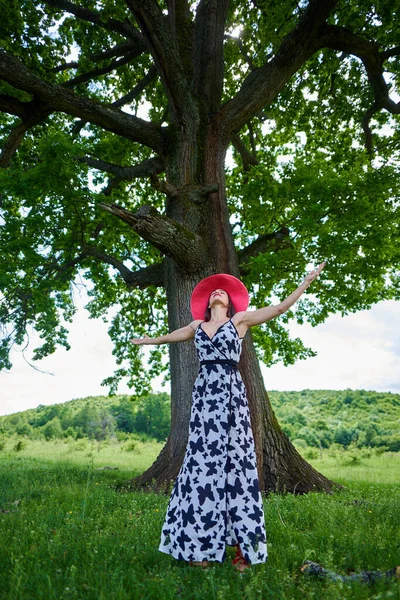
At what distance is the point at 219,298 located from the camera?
17.1ft

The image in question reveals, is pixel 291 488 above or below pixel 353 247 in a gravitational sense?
below

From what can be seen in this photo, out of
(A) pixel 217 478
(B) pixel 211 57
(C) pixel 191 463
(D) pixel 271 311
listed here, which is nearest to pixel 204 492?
(A) pixel 217 478

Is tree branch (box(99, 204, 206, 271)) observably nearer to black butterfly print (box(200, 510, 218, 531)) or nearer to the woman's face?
the woman's face

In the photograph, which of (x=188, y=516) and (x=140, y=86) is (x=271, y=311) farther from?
(x=140, y=86)

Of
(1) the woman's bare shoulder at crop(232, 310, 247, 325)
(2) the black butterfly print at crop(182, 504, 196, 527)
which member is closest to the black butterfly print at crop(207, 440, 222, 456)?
(2) the black butterfly print at crop(182, 504, 196, 527)

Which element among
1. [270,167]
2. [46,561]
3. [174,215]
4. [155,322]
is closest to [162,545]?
[46,561]

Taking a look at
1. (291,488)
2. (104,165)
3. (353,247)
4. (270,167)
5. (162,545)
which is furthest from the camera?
(270,167)

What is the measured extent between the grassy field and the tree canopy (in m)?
4.19

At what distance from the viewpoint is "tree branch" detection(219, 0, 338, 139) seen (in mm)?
9328

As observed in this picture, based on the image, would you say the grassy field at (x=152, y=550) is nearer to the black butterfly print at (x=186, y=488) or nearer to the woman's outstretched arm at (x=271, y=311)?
the black butterfly print at (x=186, y=488)

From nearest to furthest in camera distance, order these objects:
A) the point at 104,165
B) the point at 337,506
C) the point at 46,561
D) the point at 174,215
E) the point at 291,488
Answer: the point at 46,561, the point at 337,506, the point at 291,488, the point at 174,215, the point at 104,165

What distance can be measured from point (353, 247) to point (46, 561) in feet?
35.0

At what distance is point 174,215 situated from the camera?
917cm

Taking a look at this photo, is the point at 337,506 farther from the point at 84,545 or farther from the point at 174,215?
the point at 174,215
